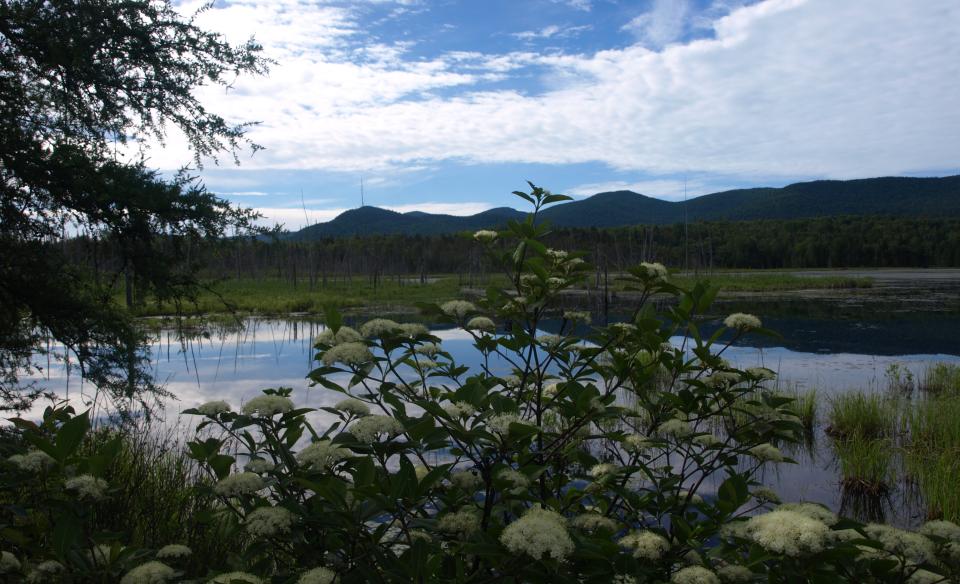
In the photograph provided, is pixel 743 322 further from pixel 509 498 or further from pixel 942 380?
pixel 942 380

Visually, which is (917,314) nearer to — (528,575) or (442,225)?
(528,575)

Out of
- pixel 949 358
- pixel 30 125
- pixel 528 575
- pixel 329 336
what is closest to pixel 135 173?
pixel 30 125

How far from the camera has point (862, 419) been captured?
7680 mm

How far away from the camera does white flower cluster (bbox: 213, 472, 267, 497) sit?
167cm

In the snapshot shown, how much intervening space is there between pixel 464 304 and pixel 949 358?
1491 cm

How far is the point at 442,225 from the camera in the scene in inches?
6245

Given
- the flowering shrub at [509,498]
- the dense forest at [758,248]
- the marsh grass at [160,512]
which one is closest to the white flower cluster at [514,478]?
the flowering shrub at [509,498]

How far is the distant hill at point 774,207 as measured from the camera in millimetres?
135375

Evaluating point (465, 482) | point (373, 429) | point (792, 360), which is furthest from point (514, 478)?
point (792, 360)

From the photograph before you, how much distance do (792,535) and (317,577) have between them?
1.12 metres

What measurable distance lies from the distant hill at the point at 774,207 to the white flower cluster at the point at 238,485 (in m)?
123

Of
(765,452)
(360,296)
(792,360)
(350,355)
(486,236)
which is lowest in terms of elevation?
(792,360)

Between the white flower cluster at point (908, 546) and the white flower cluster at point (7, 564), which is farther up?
the white flower cluster at point (908, 546)

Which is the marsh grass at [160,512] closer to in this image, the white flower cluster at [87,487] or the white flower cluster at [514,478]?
the white flower cluster at [87,487]
